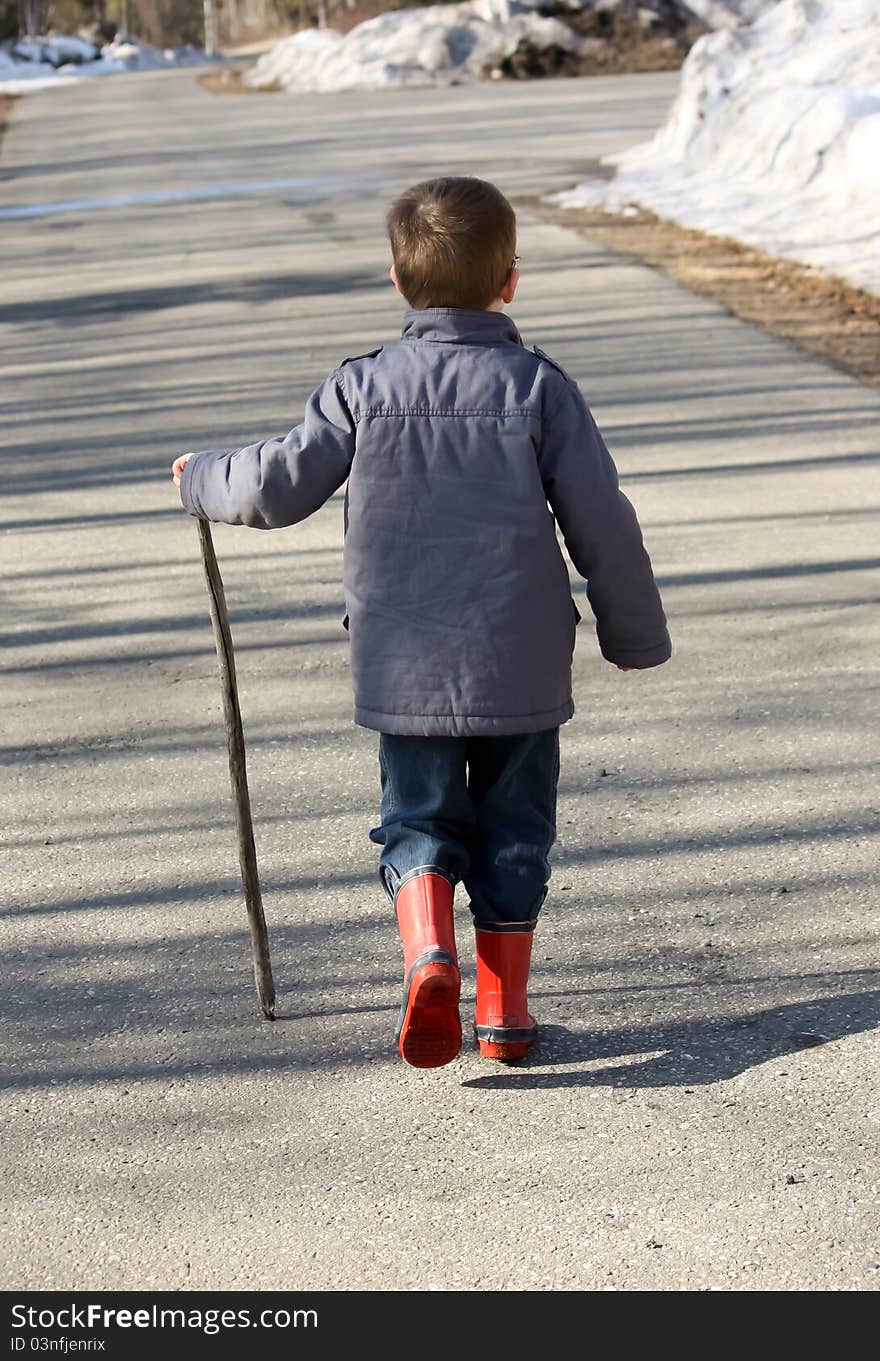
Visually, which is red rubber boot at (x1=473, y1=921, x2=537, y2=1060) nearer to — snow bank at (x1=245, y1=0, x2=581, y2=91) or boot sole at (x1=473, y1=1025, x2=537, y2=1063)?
boot sole at (x1=473, y1=1025, x2=537, y2=1063)

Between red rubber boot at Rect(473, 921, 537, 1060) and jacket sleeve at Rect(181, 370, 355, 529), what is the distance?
0.78m

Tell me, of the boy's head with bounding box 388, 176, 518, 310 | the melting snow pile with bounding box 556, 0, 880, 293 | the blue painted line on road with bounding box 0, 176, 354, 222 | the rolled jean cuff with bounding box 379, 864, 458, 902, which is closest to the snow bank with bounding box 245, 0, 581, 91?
the blue painted line on road with bounding box 0, 176, 354, 222

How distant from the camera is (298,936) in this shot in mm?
3324

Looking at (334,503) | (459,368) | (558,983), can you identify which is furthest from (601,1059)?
(334,503)

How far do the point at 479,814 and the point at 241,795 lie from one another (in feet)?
1.40

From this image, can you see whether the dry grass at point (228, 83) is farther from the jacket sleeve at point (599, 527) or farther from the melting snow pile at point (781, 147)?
→ the jacket sleeve at point (599, 527)

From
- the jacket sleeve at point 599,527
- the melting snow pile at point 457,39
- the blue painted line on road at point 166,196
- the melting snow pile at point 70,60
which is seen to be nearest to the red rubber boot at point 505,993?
the jacket sleeve at point 599,527

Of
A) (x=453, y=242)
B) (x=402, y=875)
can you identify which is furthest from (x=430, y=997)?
(x=453, y=242)

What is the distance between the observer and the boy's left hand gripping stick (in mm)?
2945

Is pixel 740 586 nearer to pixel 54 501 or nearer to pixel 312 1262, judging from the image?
pixel 54 501

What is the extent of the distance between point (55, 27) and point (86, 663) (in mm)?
98561

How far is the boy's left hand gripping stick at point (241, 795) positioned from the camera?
2945mm

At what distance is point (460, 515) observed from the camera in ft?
8.65

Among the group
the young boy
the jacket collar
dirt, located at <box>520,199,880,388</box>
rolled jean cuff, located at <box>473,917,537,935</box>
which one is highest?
the jacket collar
